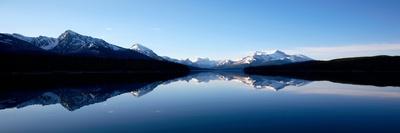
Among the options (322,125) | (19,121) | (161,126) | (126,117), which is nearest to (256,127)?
(322,125)

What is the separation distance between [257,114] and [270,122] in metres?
4.30

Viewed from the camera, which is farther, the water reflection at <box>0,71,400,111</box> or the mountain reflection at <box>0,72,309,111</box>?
the water reflection at <box>0,71,400,111</box>

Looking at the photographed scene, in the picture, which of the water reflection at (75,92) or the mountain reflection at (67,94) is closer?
the mountain reflection at (67,94)

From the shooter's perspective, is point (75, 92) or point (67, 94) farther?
point (75, 92)

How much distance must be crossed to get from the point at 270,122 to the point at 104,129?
409 inches

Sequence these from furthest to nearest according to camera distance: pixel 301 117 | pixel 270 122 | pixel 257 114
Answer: pixel 257 114 → pixel 301 117 → pixel 270 122

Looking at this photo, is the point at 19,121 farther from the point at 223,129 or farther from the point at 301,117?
the point at 301,117

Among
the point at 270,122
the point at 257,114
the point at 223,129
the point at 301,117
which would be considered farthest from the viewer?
the point at 257,114

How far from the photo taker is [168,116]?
89.7ft

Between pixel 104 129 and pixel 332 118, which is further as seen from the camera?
pixel 332 118

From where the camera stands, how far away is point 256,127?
71.7ft

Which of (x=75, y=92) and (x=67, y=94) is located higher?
(x=75, y=92)

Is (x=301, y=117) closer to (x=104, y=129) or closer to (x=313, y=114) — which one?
(x=313, y=114)

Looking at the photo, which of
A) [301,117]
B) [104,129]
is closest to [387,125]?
[301,117]
